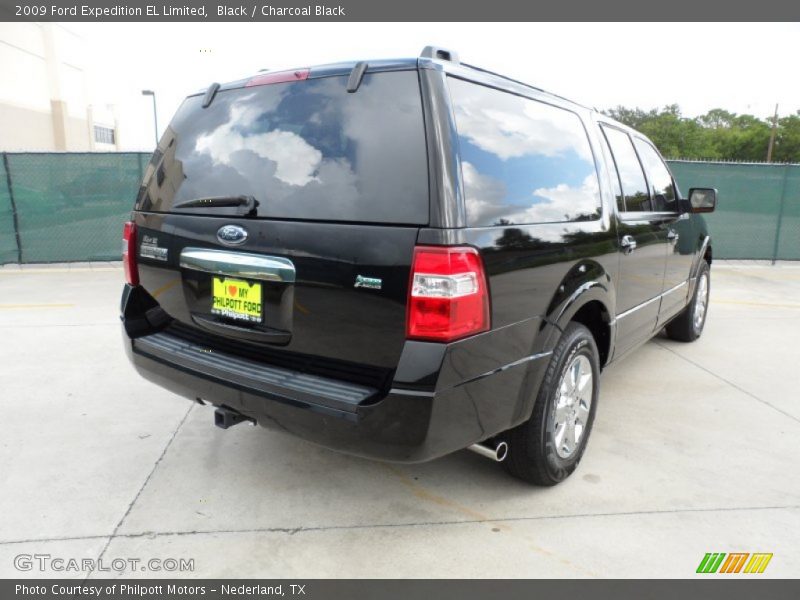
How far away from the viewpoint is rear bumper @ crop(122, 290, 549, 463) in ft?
7.22

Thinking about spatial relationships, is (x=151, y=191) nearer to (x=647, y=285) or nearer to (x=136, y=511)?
(x=136, y=511)

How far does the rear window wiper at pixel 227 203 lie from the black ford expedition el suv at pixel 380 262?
0.04 ft

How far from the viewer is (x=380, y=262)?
2219 mm

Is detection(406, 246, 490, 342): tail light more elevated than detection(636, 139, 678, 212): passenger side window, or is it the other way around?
detection(636, 139, 678, 212): passenger side window

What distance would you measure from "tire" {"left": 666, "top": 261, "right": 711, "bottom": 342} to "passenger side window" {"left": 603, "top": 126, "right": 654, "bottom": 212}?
179 centimetres

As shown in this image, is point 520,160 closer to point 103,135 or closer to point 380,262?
point 380,262

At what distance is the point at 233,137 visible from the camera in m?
2.73

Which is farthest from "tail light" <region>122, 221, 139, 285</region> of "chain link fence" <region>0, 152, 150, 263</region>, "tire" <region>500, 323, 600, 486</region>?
"chain link fence" <region>0, 152, 150, 263</region>

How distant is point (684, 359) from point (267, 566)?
4214mm

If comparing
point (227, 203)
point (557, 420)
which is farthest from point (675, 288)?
point (227, 203)

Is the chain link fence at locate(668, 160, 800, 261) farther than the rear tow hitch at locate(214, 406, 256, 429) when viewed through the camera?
Yes

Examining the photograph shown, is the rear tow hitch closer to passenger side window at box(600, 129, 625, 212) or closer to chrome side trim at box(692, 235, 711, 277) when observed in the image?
passenger side window at box(600, 129, 625, 212)

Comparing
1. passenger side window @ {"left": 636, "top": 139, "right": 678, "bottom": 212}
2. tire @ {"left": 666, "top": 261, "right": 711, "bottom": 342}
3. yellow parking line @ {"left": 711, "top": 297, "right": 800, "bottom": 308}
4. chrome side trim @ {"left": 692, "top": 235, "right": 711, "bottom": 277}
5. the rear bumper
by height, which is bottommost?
yellow parking line @ {"left": 711, "top": 297, "right": 800, "bottom": 308}
